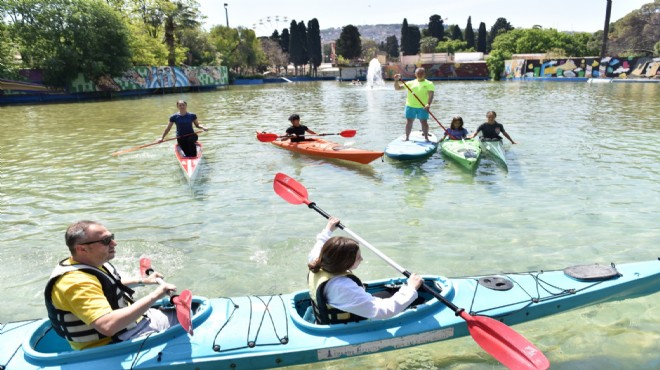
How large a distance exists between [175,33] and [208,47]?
456cm

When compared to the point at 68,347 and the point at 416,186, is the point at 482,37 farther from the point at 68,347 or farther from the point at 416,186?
the point at 68,347

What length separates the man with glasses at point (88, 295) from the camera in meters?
2.74

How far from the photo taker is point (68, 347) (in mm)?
3518

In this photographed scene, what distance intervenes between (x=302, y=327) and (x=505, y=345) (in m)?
1.53

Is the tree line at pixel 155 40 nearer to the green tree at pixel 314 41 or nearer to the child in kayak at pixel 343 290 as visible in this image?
the green tree at pixel 314 41

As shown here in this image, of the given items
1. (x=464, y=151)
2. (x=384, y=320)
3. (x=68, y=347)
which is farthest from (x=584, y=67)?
(x=68, y=347)

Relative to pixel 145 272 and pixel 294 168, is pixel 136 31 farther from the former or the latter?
pixel 145 272

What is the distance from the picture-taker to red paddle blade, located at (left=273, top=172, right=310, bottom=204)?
Answer: 5.77 meters

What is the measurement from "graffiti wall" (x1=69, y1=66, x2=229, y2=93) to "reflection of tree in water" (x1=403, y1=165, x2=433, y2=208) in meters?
35.1

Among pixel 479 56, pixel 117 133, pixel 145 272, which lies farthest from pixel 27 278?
pixel 479 56

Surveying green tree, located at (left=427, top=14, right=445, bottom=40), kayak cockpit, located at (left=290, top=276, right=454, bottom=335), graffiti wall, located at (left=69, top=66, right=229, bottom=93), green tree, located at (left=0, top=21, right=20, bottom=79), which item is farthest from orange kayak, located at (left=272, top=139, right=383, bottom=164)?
green tree, located at (left=427, top=14, right=445, bottom=40)

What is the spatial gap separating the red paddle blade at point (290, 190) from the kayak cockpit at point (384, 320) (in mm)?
1931

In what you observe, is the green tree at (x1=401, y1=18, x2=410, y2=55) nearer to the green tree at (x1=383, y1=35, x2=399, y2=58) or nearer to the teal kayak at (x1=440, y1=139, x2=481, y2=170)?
the green tree at (x1=383, y1=35, x2=399, y2=58)

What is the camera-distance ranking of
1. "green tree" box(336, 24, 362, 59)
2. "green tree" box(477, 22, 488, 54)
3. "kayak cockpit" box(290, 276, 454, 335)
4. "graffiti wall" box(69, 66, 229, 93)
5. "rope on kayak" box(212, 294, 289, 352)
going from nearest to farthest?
"rope on kayak" box(212, 294, 289, 352), "kayak cockpit" box(290, 276, 454, 335), "graffiti wall" box(69, 66, 229, 93), "green tree" box(336, 24, 362, 59), "green tree" box(477, 22, 488, 54)
